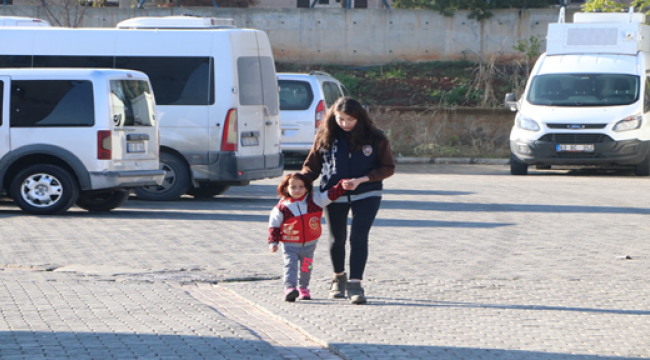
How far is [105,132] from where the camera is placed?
12.2m

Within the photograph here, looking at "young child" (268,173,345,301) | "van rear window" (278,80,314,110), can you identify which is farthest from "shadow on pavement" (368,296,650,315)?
"van rear window" (278,80,314,110)

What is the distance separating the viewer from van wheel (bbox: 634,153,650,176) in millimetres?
19375

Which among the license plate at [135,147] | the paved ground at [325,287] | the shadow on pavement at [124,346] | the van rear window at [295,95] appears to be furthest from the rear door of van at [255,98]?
the shadow on pavement at [124,346]

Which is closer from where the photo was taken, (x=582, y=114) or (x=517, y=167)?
(x=582, y=114)

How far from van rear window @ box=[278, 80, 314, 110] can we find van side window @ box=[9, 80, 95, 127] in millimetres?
7232

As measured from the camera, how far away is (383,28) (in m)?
32.9

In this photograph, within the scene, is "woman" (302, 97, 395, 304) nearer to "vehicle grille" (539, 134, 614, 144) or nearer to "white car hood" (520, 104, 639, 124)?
"vehicle grille" (539, 134, 614, 144)

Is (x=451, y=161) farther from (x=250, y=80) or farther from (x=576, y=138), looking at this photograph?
(x=250, y=80)

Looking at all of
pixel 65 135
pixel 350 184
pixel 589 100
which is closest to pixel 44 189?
pixel 65 135

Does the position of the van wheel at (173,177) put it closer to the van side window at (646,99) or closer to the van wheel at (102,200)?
the van wheel at (102,200)

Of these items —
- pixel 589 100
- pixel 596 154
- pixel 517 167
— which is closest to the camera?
pixel 596 154

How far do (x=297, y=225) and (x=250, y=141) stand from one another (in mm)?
7093

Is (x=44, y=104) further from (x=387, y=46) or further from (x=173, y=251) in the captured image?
(x=387, y=46)

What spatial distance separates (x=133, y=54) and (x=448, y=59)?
66.6 ft
